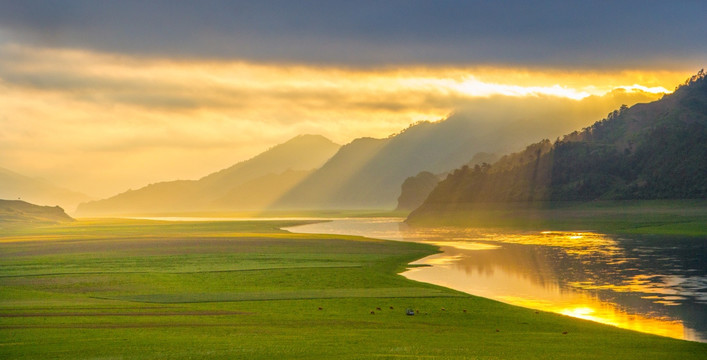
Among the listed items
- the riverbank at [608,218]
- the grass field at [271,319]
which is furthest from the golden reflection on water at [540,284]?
the riverbank at [608,218]

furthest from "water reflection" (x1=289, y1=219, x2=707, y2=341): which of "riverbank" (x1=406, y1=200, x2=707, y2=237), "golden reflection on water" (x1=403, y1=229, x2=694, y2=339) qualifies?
"riverbank" (x1=406, y1=200, x2=707, y2=237)

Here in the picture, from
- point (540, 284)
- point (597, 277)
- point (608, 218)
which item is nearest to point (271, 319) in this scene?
point (540, 284)

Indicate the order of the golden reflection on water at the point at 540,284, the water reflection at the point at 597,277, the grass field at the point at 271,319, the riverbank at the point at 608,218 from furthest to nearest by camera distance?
the riverbank at the point at 608,218 → the water reflection at the point at 597,277 → the golden reflection on water at the point at 540,284 → the grass field at the point at 271,319

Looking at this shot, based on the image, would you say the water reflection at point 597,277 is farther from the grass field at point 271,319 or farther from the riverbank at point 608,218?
the riverbank at point 608,218

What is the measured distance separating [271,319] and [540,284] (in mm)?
27911

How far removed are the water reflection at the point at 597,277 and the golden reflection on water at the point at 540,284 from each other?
0.16 feet

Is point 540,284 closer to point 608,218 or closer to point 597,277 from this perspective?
point 597,277

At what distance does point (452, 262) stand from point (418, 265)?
395cm

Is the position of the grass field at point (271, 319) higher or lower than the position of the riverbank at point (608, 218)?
lower

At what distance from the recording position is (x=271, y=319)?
134 ft

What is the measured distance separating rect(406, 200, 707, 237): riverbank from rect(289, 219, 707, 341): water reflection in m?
30.3

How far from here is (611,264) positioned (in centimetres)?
7556

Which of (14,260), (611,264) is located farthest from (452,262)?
(14,260)

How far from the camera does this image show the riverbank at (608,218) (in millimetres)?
137875
